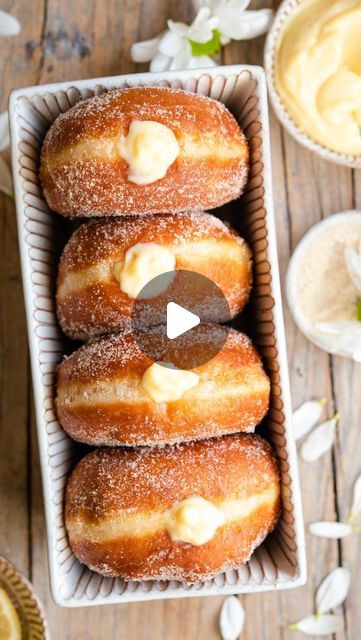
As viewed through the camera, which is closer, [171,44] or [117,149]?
[117,149]

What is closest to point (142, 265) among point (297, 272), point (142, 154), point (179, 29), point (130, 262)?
point (130, 262)

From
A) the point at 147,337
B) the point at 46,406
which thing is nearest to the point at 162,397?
the point at 147,337

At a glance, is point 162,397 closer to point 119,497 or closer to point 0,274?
point 119,497

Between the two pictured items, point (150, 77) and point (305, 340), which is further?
point (305, 340)

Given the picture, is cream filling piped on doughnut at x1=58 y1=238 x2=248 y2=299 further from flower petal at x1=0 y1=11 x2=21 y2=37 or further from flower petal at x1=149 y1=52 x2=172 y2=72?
Answer: flower petal at x1=0 y1=11 x2=21 y2=37

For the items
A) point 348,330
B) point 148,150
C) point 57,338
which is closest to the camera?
point 148,150

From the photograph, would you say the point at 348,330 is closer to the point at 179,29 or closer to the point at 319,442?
the point at 319,442

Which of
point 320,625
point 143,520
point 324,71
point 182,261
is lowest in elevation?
point 320,625
